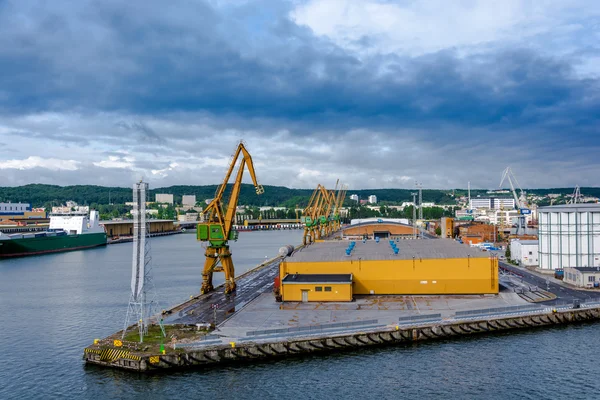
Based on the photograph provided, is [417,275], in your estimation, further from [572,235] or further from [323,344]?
[572,235]

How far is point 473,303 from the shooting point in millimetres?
31859

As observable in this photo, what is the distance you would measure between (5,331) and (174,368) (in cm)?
1369

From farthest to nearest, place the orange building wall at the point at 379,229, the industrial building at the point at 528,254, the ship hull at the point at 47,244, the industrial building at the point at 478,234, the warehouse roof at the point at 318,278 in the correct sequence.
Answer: the orange building wall at the point at 379,229, the ship hull at the point at 47,244, the industrial building at the point at 478,234, the industrial building at the point at 528,254, the warehouse roof at the point at 318,278

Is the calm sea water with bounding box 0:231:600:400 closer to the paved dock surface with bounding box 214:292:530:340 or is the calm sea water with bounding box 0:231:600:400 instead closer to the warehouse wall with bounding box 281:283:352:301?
the paved dock surface with bounding box 214:292:530:340

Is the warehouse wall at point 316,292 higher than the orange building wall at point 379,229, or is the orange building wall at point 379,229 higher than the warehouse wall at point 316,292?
the orange building wall at point 379,229

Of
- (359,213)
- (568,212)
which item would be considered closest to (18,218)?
(359,213)

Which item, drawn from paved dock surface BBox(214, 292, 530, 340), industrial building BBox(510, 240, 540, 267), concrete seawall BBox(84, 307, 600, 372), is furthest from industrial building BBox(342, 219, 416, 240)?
concrete seawall BBox(84, 307, 600, 372)

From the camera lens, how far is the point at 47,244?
8650cm

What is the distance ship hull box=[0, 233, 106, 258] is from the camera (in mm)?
78875

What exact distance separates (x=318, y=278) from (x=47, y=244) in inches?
2605

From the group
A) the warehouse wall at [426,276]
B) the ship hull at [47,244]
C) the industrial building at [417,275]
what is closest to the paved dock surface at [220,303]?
the industrial building at [417,275]

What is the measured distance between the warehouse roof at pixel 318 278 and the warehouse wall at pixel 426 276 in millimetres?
991

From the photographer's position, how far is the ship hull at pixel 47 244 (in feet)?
259

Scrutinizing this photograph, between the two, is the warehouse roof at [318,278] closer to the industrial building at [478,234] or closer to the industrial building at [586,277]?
the industrial building at [586,277]
